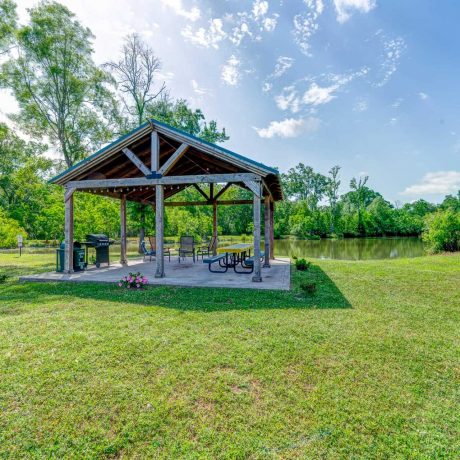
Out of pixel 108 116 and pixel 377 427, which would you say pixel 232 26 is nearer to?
pixel 108 116

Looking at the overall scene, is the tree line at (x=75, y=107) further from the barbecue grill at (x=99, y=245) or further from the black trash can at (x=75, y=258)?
the black trash can at (x=75, y=258)

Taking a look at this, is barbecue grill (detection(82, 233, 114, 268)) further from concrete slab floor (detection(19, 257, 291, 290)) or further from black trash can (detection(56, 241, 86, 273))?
concrete slab floor (detection(19, 257, 291, 290))

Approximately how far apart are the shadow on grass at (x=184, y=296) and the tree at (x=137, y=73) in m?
12.2

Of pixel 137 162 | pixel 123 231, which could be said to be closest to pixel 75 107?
pixel 123 231

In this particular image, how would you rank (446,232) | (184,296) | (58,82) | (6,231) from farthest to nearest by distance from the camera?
(446,232), (58,82), (6,231), (184,296)

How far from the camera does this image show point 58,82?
45.2ft

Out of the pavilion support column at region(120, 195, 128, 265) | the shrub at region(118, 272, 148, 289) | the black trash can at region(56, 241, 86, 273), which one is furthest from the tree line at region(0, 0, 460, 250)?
the shrub at region(118, 272, 148, 289)

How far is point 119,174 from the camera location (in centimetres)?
928

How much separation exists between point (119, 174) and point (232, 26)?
7.66 m

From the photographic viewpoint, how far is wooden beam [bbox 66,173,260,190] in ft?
22.0

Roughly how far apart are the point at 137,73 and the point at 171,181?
12.2 meters

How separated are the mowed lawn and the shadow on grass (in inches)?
4.5

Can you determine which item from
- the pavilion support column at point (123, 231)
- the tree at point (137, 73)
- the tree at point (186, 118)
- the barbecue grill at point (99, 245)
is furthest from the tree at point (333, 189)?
the barbecue grill at point (99, 245)

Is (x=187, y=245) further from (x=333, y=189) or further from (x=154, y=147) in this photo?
(x=333, y=189)
